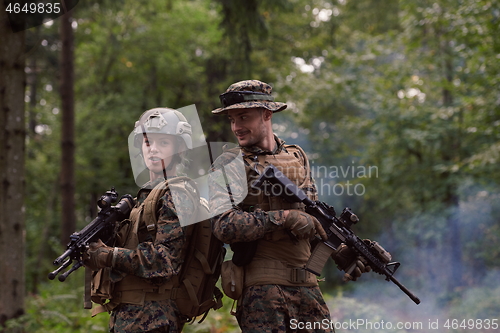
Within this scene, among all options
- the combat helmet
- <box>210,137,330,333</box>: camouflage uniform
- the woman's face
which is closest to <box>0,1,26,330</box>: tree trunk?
the combat helmet

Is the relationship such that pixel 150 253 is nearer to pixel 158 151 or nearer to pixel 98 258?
pixel 98 258

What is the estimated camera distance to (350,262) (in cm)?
348

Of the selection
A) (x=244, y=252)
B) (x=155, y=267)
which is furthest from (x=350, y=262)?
(x=155, y=267)

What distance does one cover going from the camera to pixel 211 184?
10.3ft

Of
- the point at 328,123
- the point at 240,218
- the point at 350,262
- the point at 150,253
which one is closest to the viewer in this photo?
the point at 240,218

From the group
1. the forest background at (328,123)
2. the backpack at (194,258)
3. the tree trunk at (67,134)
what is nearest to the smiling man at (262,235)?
the backpack at (194,258)

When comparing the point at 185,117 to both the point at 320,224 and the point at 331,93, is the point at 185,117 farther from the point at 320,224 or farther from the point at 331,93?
the point at 331,93

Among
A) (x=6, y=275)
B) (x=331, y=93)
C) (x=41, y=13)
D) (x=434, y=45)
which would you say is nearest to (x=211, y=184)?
(x=6, y=275)

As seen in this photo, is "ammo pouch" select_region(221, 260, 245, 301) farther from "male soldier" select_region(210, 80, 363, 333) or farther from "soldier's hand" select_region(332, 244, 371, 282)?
"soldier's hand" select_region(332, 244, 371, 282)

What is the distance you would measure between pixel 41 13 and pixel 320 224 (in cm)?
535

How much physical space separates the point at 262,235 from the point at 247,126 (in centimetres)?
81

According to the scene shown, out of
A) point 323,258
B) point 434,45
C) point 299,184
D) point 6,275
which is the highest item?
point 434,45

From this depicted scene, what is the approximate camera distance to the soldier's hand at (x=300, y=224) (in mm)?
3023

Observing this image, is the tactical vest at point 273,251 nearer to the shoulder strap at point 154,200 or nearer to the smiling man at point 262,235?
the smiling man at point 262,235
